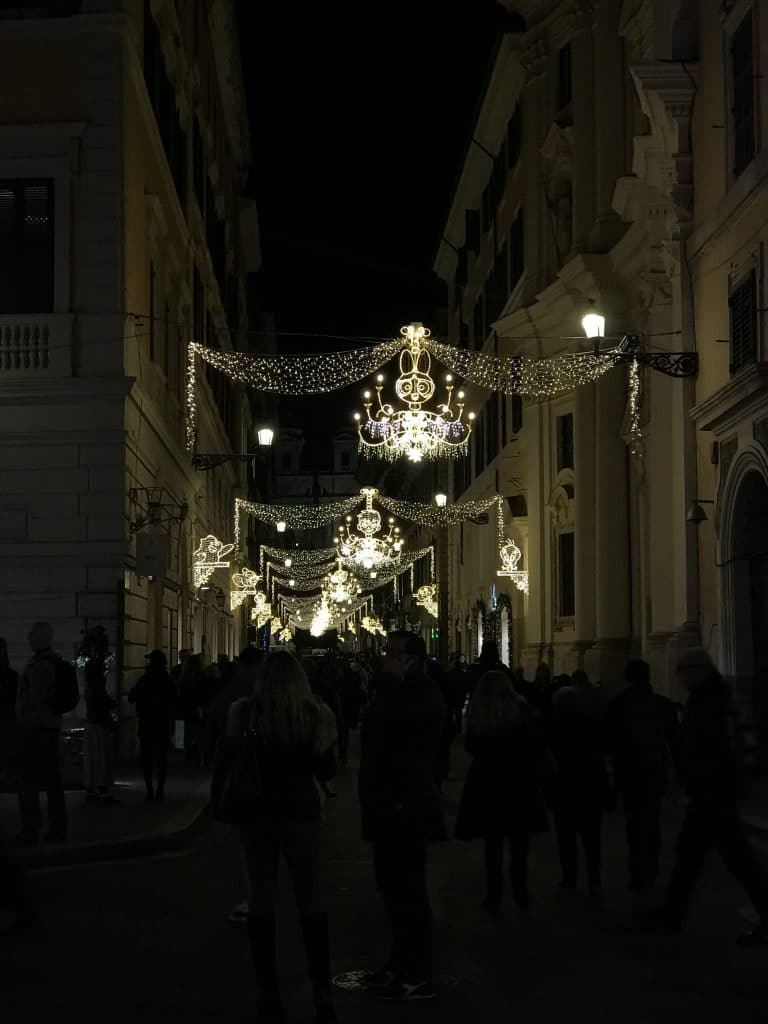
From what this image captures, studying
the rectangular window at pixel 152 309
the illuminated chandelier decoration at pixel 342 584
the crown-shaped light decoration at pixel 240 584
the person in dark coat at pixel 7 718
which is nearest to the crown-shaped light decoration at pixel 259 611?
the illuminated chandelier decoration at pixel 342 584

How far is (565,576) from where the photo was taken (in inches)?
1510

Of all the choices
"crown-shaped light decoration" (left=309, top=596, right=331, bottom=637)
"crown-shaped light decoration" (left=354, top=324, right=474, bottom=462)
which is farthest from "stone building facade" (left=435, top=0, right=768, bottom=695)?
"crown-shaped light decoration" (left=309, top=596, right=331, bottom=637)

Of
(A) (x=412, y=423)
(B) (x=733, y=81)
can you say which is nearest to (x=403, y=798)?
(B) (x=733, y=81)

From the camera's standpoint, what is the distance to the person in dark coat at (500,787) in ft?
37.9

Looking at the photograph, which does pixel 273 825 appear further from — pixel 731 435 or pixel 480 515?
pixel 480 515

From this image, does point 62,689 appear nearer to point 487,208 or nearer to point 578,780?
point 578,780

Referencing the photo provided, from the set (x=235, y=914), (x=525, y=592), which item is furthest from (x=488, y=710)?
(x=525, y=592)

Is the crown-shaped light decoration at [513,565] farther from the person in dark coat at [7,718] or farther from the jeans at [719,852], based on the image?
the jeans at [719,852]

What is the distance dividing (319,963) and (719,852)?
329cm

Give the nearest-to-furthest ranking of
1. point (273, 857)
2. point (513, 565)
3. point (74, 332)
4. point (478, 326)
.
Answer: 1. point (273, 857)
2. point (74, 332)
3. point (513, 565)
4. point (478, 326)

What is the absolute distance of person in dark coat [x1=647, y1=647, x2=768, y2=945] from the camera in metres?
9.96

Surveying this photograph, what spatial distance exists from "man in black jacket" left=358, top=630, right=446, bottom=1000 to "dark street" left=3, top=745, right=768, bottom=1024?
41 centimetres

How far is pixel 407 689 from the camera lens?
352 inches

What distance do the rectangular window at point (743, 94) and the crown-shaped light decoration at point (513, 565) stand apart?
19.9m
